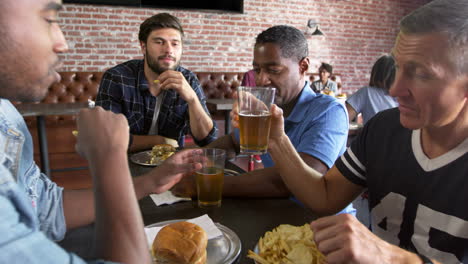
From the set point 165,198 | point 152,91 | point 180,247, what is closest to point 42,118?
point 152,91

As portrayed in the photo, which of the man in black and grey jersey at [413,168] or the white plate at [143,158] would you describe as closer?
the man in black and grey jersey at [413,168]

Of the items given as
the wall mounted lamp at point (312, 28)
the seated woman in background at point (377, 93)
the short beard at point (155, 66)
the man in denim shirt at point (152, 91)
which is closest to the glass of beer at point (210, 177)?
the man in denim shirt at point (152, 91)

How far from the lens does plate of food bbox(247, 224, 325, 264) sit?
76 cm

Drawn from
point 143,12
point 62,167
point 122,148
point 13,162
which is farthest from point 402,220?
point 143,12

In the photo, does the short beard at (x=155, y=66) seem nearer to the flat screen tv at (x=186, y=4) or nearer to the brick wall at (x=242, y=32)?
the brick wall at (x=242, y=32)

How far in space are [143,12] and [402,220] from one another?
4680 mm

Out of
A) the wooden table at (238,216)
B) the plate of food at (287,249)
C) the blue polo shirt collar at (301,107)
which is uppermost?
the blue polo shirt collar at (301,107)

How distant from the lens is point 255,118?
113 centimetres

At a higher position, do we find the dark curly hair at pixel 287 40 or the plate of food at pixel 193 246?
the dark curly hair at pixel 287 40

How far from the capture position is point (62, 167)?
3.70m

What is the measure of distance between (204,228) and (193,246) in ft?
0.51

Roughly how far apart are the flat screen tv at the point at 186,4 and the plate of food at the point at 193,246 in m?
4.55

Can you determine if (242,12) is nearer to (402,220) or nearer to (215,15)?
(215,15)

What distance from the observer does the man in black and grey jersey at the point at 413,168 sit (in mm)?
766
